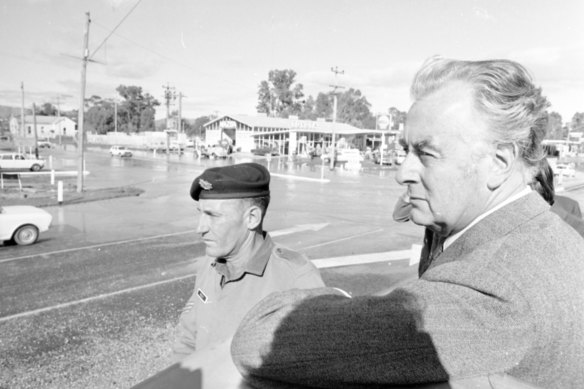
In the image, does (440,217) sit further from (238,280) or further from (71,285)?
(71,285)

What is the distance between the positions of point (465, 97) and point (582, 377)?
1.80 ft

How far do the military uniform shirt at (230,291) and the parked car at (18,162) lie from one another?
36.0 metres

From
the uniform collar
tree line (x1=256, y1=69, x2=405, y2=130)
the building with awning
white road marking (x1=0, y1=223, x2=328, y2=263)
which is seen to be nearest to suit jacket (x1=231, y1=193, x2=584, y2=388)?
the uniform collar

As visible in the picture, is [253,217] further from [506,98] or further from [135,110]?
[135,110]

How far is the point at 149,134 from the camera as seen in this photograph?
89.5 m

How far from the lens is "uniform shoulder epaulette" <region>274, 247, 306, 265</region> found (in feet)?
8.27

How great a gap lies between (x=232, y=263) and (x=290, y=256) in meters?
0.35

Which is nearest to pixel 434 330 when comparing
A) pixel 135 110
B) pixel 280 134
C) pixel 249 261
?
pixel 249 261

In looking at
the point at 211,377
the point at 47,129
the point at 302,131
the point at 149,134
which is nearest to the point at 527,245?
the point at 211,377

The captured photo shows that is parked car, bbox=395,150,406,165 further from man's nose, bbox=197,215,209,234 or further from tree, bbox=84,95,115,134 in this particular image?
tree, bbox=84,95,115,134

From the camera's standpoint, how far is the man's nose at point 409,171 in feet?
3.14

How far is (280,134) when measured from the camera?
64.6 metres

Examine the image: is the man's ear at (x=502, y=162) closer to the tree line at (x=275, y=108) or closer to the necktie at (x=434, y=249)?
the necktie at (x=434, y=249)

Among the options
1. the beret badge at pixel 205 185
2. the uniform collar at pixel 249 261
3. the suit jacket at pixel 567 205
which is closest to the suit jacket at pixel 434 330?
the uniform collar at pixel 249 261
